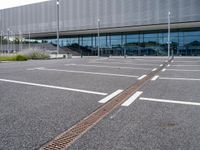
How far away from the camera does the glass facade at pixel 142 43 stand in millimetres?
56297

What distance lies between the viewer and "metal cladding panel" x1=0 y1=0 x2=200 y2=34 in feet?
176

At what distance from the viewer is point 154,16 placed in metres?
55.2

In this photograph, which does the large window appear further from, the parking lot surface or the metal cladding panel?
the parking lot surface

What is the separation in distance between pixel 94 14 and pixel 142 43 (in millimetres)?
11961

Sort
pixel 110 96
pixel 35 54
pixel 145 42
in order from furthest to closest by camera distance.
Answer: pixel 145 42
pixel 35 54
pixel 110 96

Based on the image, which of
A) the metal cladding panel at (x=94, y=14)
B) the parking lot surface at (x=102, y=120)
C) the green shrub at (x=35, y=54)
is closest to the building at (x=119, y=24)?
the metal cladding panel at (x=94, y=14)

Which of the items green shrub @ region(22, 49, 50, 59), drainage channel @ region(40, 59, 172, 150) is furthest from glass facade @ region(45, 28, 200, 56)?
drainage channel @ region(40, 59, 172, 150)

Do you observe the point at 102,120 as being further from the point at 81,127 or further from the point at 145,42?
the point at 145,42

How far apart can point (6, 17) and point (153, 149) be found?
267 ft

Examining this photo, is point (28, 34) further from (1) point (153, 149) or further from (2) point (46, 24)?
(1) point (153, 149)


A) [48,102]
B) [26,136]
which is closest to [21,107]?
[48,102]

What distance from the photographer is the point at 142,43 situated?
6112 centimetres

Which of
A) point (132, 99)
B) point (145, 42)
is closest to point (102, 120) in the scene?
point (132, 99)

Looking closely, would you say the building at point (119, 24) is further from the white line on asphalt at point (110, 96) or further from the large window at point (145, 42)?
the white line on asphalt at point (110, 96)
